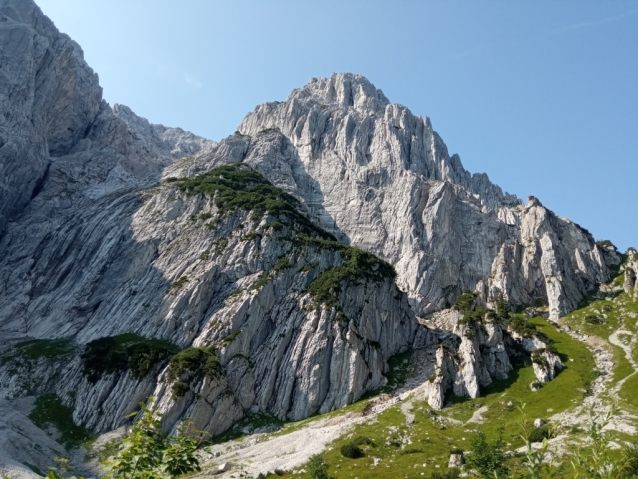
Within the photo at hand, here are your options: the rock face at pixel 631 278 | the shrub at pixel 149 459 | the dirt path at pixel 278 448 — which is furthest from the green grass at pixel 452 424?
the shrub at pixel 149 459

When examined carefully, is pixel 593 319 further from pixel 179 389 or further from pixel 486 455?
pixel 179 389

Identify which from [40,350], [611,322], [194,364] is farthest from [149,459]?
[611,322]

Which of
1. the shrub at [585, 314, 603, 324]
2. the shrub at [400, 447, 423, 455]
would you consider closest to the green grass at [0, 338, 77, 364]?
the shrub at [400, 447, 423, 455]

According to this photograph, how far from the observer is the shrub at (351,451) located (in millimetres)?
64500

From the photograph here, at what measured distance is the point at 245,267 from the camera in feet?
375

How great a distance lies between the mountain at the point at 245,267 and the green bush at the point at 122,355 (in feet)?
1.45

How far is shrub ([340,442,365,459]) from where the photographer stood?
6450cm

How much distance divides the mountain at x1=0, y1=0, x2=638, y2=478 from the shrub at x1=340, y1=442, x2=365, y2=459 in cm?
2291

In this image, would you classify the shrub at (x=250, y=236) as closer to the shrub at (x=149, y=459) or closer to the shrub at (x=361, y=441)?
the shrub at (x=361, y=441)

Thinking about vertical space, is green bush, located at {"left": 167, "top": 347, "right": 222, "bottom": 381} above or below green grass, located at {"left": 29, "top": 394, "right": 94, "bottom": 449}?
above

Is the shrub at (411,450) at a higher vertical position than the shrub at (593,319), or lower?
lower

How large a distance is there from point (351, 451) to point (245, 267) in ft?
194

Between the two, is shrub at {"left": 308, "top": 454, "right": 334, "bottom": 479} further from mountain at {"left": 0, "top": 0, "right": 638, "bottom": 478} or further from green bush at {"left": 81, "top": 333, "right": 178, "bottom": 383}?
green bush at {"left": 81, "top": 333, "right": 178, "bottom": 383}

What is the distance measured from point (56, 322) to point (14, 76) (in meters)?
88.7
